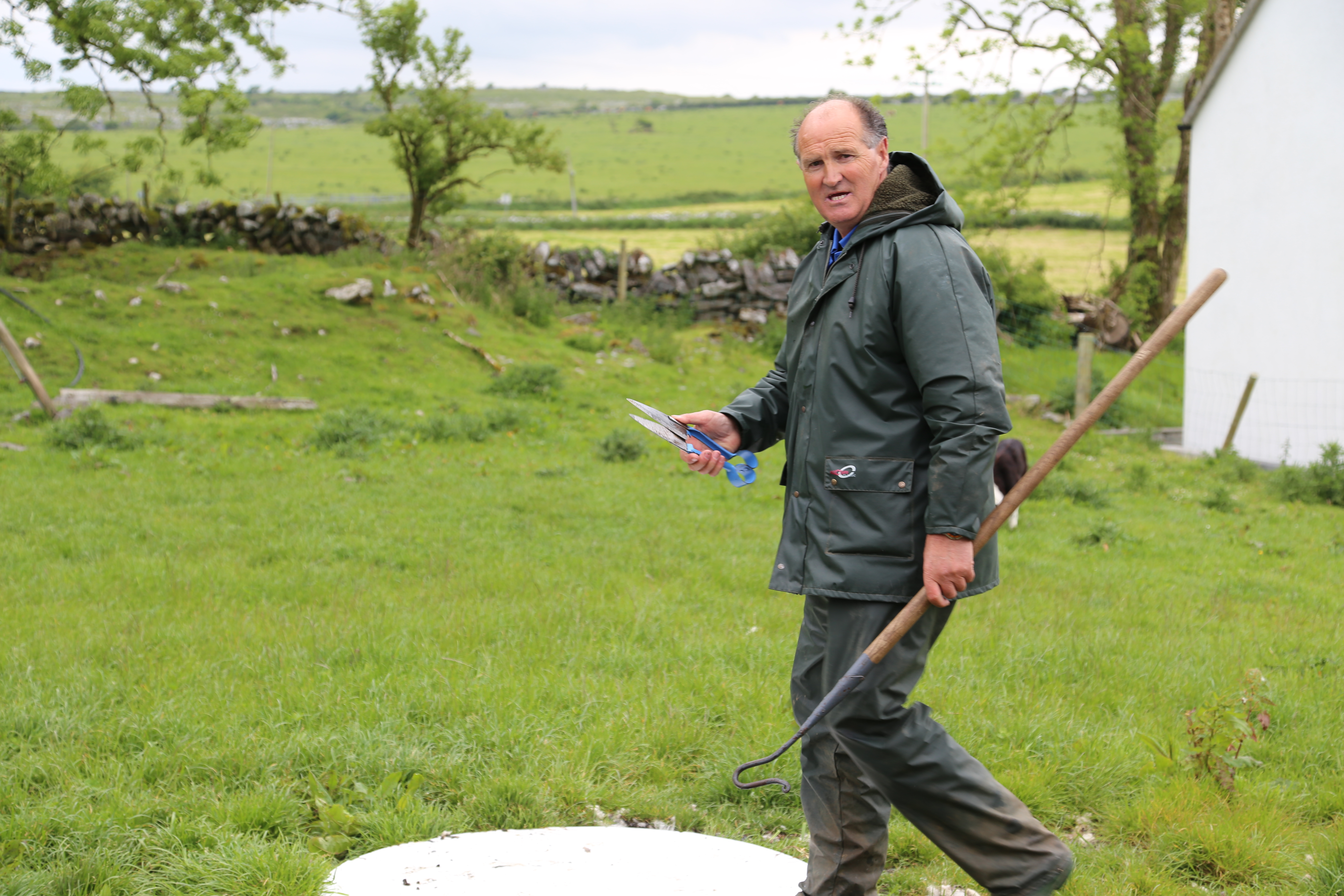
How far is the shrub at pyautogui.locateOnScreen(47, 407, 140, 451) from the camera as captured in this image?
10570 millimetres

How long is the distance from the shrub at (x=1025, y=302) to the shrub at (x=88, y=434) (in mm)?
19318

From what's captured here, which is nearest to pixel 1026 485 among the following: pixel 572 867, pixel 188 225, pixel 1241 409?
pixel 572 867

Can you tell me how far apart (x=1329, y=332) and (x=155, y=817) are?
47.6 ft

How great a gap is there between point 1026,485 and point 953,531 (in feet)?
1.24

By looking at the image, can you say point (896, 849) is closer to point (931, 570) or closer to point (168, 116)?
point (931, 570)

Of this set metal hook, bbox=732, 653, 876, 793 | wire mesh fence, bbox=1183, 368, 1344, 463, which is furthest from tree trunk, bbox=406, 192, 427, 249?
metal hook, bbox=732, 653, 876, 793

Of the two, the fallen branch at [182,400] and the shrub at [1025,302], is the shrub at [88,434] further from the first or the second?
the shrub at [1025,302]

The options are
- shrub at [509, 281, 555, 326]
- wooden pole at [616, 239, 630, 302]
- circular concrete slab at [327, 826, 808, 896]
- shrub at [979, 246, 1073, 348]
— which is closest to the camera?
circular concrete slab at [327, 826, 808, 896]

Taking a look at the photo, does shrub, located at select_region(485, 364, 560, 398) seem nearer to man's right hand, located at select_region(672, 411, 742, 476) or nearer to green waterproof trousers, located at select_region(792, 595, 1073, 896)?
man's right hand, located at select_region(672, 411, 742, 476)

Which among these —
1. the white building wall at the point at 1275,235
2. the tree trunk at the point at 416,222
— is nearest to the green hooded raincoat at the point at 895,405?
the white building wall at the point at 1275,235

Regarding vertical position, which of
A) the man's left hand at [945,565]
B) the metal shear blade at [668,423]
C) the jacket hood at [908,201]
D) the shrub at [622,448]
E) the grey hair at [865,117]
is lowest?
the shrub at [622,448]

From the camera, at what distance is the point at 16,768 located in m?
3.78

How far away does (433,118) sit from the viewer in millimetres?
19781

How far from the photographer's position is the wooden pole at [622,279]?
22750 mm
